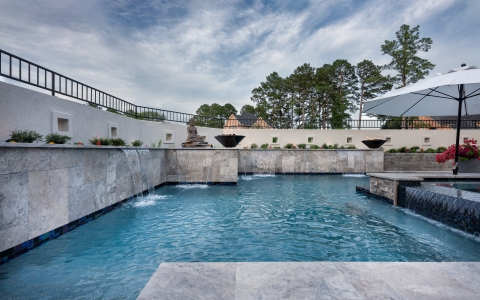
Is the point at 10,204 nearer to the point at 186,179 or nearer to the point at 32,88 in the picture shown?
the point at 32,88

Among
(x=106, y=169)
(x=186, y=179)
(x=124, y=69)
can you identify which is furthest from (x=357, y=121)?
(x=106, y=169)

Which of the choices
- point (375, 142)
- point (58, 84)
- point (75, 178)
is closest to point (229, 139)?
point (58, 84)

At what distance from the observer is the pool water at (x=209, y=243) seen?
8.03 ft

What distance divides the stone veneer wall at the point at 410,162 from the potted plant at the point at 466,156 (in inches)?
241

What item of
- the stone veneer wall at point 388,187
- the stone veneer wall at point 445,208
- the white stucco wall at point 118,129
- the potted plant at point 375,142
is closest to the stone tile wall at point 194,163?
the white stucco wall at point 118,129

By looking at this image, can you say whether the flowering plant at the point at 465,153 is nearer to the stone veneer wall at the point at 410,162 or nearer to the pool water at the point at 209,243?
the pool water at the point at 209,243

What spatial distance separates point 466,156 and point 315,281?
9973 mm

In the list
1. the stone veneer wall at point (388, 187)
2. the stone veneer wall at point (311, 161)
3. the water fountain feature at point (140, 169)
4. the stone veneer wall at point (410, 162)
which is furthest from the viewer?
the stone veneer wall at point (410, 162)

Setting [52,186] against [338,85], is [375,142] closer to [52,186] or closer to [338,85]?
[338,85]

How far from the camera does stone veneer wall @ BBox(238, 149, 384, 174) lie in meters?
13.6

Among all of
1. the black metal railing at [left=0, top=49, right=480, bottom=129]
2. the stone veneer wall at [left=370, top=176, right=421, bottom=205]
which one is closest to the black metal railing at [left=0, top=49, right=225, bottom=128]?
the black metal railing at [left=0, top=49, right=480, bottom=129]

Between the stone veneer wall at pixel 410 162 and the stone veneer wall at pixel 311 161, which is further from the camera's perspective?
the stone veneer wall at pixel 410 162

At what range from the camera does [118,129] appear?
31.4 feet

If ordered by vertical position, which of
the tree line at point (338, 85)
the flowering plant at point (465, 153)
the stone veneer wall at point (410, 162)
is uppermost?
the tree line at point (338, 85)
